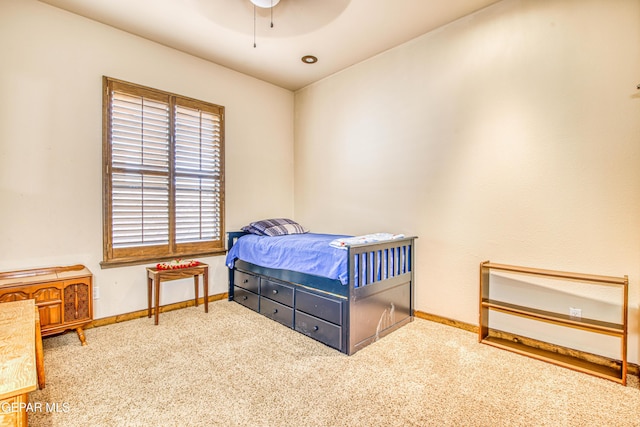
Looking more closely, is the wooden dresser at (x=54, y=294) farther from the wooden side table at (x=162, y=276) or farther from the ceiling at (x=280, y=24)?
the ceiling at (x=280, y=24)

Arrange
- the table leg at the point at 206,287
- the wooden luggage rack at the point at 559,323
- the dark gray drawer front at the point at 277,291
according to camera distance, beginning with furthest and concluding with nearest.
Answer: the table leg at the point at 206,287, the dark gray drawer front at the point at 277,291, the wooden luggage rack at the point at 559,323

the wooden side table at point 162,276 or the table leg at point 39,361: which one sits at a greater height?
the wooden side table at point 162,276

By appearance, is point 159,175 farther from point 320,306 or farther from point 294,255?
point 320,306

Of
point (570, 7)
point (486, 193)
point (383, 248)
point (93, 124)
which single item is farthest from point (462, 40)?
point (93, 124)

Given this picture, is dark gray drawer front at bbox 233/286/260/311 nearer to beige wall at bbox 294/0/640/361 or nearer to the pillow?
the pillow

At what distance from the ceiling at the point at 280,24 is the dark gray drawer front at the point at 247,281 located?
2.53 m

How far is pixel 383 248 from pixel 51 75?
3.34m

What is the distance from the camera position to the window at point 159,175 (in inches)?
121

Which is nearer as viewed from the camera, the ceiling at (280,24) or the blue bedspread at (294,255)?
the blue bedspread at (294,255)

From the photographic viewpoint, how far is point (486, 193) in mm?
2766

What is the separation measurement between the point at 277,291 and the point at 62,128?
248 cm

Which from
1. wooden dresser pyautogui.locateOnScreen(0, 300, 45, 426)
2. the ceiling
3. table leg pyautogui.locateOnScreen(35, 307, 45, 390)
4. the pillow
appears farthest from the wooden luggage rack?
table leg pyautogui.locateOnScreen(35, 307, 45, 390)

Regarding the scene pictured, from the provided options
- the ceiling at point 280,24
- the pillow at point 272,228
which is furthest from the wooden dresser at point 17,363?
the ceiling at point 280,24

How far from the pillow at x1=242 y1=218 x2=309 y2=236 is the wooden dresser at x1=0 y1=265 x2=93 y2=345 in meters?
1.65
